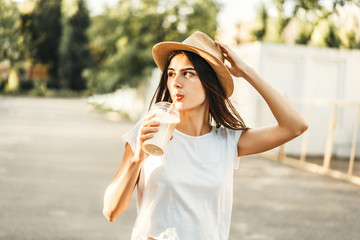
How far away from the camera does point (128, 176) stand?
1.69 metres

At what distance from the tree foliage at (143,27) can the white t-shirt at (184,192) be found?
59.6 feet

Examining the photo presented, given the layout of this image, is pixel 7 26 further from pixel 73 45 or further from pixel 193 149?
pixel 193 149

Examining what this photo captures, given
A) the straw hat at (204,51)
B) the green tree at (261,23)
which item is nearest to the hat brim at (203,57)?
the straw hat at (204,51)

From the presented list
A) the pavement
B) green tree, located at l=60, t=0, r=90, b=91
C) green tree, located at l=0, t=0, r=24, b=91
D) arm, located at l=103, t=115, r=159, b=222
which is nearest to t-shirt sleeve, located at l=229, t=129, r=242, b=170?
arm, located at l=103, t=115, r=159, b=222

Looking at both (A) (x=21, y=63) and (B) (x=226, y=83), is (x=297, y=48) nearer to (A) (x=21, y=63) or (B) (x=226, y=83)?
(B) (x=226, y=83)

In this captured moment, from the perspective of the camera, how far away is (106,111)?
2467cm

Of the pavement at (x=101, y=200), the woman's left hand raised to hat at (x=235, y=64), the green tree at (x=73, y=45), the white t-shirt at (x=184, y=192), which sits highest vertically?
the woman's left hand raised to hat at (x=235, y=64)

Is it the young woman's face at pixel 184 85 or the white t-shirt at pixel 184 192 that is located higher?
the young woman's face at pixel 184 85

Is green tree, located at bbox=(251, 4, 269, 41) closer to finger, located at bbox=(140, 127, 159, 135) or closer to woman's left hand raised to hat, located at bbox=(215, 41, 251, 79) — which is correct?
woman's left hand raised to hat, located at bbox=(215, 41, 251, 79)

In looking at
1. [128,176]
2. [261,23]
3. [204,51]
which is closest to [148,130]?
[128,176]

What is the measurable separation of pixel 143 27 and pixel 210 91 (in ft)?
61.5

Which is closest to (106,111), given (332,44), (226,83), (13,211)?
(332,44)

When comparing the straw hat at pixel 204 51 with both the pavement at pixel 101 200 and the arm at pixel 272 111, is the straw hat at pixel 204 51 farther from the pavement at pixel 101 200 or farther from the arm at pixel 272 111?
the pavement at pixel 101 200

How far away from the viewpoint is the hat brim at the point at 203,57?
188 cm
